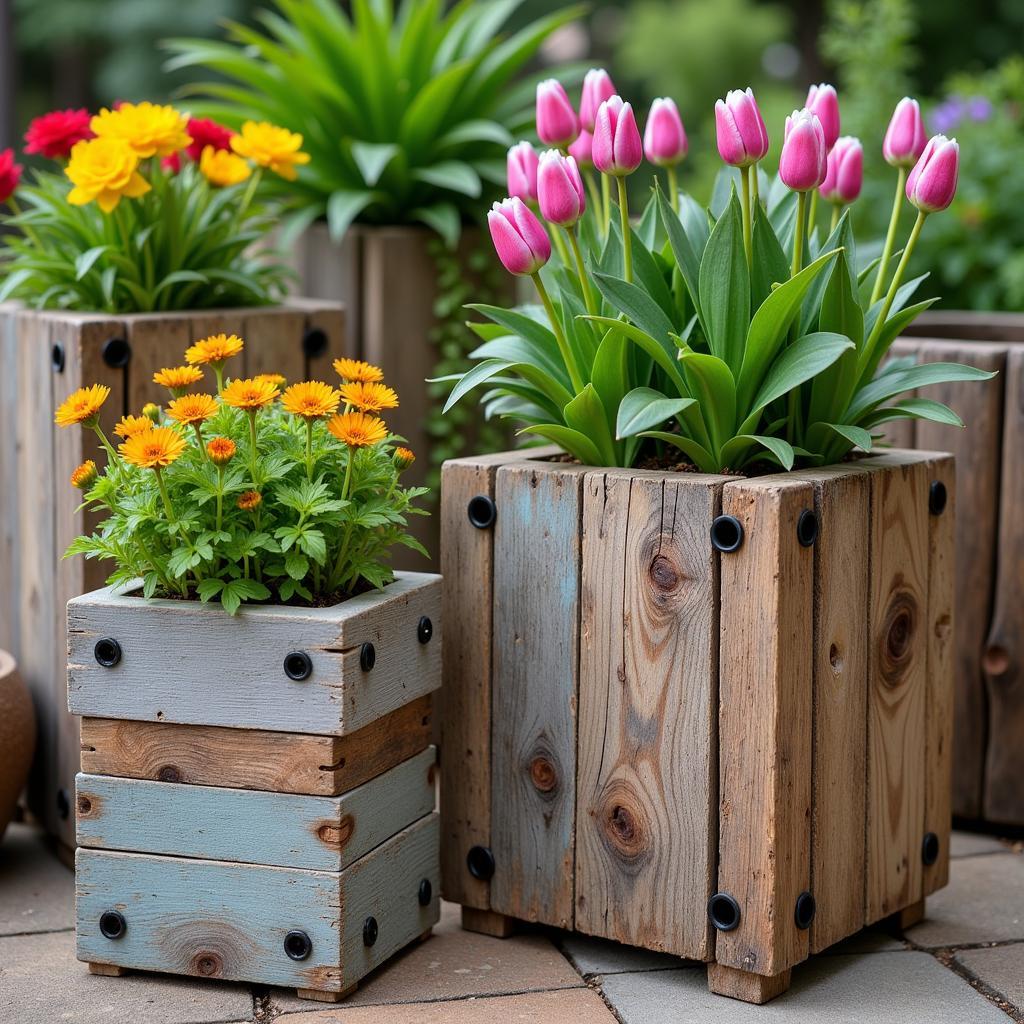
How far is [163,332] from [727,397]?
109 cm

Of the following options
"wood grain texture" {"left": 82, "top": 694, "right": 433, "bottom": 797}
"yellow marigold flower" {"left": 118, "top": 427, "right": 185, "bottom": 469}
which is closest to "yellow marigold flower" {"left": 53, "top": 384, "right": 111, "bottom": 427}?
"yellow marigold flower" {"left": 118, "top": 427, "right": 185, "bottom": 469}

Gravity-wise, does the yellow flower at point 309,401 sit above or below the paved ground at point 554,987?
above

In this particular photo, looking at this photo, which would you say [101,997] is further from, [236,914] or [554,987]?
[554,987]

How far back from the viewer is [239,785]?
2.32 meters

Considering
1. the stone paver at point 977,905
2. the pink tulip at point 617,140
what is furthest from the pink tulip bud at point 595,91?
the stone paver at point 977,905

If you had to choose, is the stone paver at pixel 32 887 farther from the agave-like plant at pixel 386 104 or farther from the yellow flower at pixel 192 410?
the agave-like plant at pixel 386 104

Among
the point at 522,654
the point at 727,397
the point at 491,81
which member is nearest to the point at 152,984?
the point at 522,654

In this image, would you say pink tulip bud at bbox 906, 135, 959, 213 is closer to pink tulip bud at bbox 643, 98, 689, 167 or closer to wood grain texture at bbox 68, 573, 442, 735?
pink tulip bud at bbox 643, 98, 689, 167

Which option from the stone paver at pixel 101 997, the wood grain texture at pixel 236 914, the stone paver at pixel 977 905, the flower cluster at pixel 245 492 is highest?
the flower cluster at pixel 245 492

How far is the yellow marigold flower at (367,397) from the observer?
2.34m

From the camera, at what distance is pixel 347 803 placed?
2303 mm

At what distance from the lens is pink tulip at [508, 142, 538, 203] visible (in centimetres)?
255

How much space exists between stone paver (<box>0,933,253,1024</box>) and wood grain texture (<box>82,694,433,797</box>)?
317mm

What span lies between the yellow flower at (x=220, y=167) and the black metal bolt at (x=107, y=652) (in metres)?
1.04
